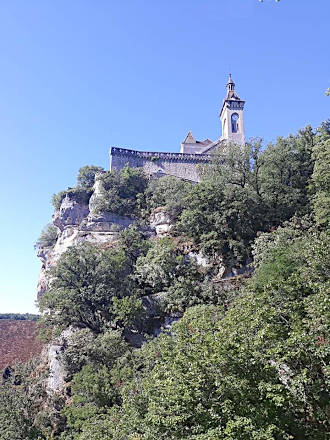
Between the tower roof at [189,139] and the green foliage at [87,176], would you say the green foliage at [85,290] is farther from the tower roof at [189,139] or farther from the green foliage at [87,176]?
the tower roof at [189,139]

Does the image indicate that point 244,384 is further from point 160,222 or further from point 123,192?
point 123,192

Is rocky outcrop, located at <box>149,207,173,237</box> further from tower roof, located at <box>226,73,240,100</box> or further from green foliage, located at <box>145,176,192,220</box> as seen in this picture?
tower roof, located at <box>226,73,240,100</box>

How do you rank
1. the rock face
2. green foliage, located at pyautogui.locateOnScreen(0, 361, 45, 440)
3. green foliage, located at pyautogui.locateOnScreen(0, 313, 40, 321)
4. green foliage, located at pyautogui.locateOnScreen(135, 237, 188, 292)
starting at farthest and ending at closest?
green foliage, located at pyautogui.locateOnScreen(0, 313, 40, 321) → the rock face → green foliage, located at pyautogui.locateOnScreen(135, 237, 188, 292) → green foliage, located at pyautogui.locateOnScreen(0, 361, 45, 440)

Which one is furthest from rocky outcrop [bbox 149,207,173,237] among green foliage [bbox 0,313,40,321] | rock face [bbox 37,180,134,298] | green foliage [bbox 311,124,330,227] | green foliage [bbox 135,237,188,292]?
green foliage [bbox 0,313,40,321]

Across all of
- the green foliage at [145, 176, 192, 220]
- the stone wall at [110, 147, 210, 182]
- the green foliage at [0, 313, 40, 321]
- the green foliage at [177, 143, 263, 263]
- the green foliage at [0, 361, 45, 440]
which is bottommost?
the green foliage at [0, 361, 45, 440]

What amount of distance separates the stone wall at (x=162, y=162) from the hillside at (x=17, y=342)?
18.4 m

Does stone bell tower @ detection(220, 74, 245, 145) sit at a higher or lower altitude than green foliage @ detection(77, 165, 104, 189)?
higher

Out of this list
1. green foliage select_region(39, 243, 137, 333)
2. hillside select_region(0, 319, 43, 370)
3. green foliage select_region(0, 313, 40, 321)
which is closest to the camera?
green foliage select_region(39, 243, 137, 333)

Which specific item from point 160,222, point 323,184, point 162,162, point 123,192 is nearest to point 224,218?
point 323,184

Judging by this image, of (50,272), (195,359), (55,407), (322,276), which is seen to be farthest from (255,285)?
(50,272)

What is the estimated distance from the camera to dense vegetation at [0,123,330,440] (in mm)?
10805

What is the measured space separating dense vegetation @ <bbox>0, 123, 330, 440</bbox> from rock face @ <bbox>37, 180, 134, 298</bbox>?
1311mm

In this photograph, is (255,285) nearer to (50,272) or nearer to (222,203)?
(222,203)

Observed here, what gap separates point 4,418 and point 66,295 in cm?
806
